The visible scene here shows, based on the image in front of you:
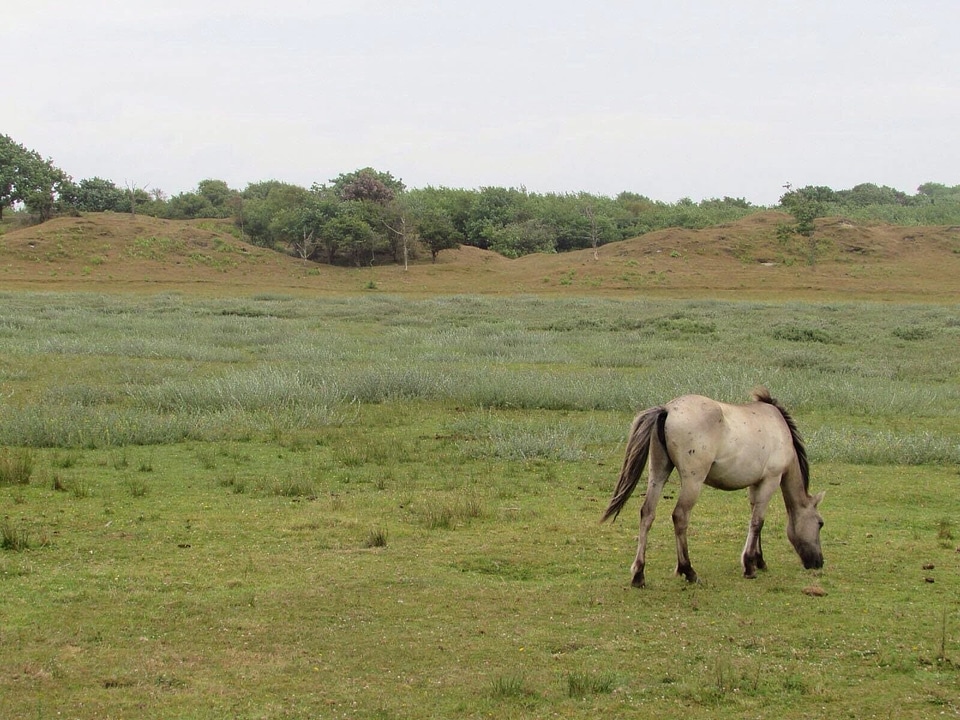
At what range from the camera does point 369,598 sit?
709 centimetres

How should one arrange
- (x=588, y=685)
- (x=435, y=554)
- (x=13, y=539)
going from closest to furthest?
(x=588, y=685) → (x=13, y=539) → (x=435, y=554)

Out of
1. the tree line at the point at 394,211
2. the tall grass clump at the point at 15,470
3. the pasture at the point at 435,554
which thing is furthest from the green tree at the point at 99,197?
the tall grass clump at the point at 15,470

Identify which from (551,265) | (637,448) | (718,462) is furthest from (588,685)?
(551,265)

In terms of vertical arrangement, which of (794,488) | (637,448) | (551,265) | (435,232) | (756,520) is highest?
Result: (435,232)

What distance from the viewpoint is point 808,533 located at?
7793 mm

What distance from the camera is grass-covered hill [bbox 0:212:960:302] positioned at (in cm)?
5078

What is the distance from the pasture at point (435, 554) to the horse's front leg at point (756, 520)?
17cm

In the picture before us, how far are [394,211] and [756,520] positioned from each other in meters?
59.9

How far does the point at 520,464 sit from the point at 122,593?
613 centimetres

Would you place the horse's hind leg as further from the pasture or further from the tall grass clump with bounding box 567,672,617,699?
the tall grass clump with bounding box 567,672,617,699

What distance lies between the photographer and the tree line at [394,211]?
212 feet

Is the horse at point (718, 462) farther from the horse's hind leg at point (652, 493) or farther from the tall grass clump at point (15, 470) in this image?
the tall grass clump at point (15, 470)

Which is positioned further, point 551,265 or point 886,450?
point 551,265

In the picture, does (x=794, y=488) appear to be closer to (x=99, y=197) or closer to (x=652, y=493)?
(x=652, y=493)
